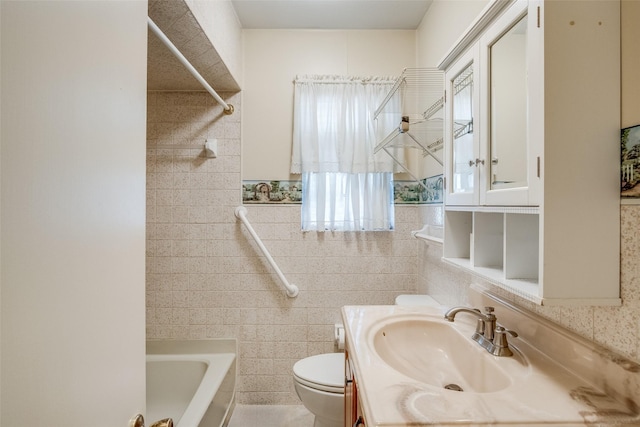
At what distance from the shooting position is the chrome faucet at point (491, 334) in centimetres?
93

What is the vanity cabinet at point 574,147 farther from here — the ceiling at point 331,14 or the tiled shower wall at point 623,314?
the ceiling at point 331,14

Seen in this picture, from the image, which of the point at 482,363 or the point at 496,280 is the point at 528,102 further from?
the point at 482,363

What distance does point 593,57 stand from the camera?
689mm

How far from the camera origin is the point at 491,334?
3.22 ft

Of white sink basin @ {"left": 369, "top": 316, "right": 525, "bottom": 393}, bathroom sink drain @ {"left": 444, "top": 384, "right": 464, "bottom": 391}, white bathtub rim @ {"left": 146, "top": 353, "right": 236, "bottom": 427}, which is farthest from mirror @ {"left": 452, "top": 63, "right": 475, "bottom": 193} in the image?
white bathtub rim @ {"left": 146, "top": 353, "right": 236, "bottom": 427}

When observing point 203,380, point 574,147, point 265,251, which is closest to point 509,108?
point 574,147

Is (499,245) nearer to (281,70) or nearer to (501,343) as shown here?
(501,343)

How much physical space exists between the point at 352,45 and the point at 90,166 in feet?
6.69

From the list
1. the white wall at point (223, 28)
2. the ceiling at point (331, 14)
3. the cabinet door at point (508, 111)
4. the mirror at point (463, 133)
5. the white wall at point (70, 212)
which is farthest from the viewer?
the ceiling at point (331, 14)

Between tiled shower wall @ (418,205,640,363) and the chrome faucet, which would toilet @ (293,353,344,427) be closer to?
the chrome faucet

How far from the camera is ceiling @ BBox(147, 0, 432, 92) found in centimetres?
156

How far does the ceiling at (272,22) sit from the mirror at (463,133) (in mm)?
1069

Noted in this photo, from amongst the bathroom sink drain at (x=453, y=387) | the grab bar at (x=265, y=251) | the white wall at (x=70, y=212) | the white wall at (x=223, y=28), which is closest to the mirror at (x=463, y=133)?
the bathroom sink drain at (x=453, y=387)

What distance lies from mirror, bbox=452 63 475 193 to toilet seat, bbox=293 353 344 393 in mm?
1111
